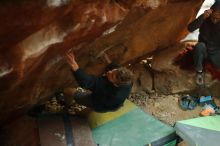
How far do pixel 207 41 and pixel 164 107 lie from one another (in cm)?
118

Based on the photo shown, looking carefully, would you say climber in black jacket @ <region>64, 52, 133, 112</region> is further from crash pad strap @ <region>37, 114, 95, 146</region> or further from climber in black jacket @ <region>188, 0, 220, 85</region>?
climber in black jacket @ <region>188, 0, 220, 85</region>

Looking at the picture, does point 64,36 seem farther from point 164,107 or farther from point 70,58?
point 164,107

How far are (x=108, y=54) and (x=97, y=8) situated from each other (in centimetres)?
138

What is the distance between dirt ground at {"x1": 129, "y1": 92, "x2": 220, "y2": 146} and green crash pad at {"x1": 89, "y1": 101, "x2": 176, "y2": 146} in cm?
43

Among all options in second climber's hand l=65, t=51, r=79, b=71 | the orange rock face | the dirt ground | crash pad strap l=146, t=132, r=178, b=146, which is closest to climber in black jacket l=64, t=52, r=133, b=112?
second climber's hand l=65, t=51, r=79, b=71

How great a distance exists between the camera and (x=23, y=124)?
4922 millimetres

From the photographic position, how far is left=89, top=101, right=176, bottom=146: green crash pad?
504 cm

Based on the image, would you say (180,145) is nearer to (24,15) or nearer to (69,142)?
(69,142)

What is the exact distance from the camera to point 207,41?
18.7 feet

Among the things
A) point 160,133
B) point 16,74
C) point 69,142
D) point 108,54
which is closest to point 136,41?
point 108,54

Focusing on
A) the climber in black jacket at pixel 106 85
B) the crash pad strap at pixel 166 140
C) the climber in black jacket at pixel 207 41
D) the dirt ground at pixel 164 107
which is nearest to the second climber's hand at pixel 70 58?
the climber in black jacket at pixel 106 85

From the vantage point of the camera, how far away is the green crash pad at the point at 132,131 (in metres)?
5.04

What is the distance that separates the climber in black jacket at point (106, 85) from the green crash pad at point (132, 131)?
0.39m

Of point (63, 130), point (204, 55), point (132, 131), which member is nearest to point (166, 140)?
point (132, 131)
